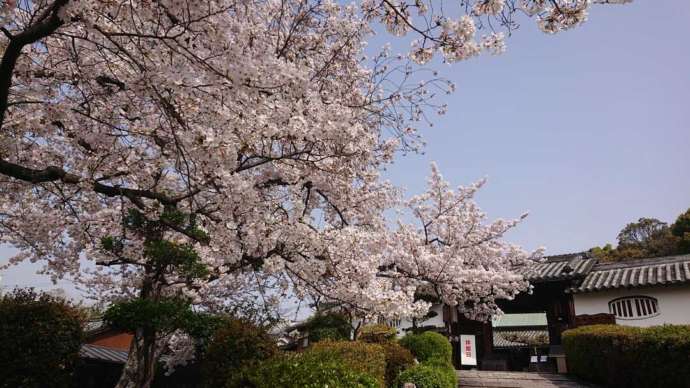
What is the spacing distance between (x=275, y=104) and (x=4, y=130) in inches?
174

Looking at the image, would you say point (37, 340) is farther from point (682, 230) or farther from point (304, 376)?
point (682, 230)

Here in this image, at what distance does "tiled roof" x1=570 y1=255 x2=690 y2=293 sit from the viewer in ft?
45.0

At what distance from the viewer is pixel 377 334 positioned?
11.6 metres

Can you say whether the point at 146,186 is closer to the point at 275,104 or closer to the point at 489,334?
the point at 275,104

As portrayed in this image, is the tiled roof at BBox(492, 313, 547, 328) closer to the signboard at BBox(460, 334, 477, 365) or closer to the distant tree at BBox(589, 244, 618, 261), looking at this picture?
the distant tree at BBox(589, 244, 618, 261)

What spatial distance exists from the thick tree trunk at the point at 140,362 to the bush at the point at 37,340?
1.16m

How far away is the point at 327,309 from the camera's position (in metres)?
11.7

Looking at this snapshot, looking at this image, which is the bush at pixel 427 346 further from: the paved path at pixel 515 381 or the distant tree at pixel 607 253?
the distant tree at pixel 607 253

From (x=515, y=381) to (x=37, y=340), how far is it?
11624 millimetres

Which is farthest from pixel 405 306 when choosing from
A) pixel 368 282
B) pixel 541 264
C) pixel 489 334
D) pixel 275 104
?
pixel 541 264

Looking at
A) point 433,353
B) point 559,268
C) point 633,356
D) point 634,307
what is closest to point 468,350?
point 433,353

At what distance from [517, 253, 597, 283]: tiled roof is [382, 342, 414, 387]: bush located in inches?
280

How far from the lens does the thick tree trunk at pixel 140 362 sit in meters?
7.00

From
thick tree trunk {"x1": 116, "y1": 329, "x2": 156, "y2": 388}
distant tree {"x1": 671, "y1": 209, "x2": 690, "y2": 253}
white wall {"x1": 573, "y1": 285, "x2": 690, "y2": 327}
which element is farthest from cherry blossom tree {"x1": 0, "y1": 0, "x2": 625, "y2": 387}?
distant tree {"x1": 671, "y1": 209, "x2": 690, "y2": 253}
